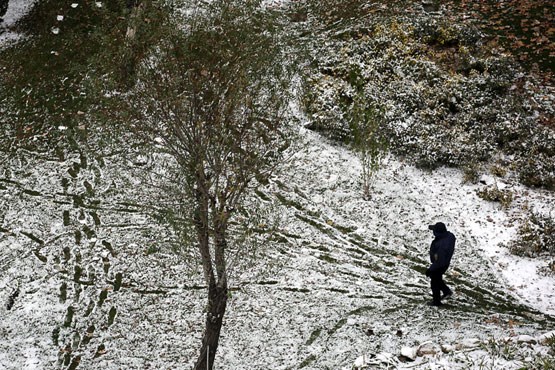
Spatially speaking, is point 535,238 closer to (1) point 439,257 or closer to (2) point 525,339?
(1) point 439,257

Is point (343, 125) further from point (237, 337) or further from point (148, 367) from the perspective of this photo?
point (148, 367)

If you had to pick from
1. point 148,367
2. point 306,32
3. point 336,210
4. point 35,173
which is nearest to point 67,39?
point 35,173

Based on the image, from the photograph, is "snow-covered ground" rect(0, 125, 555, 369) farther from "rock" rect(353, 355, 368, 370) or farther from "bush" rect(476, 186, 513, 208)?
"bush" rect(476, 186, 513, 208)

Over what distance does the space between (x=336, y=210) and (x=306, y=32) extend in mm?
7946

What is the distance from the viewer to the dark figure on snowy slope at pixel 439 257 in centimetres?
940

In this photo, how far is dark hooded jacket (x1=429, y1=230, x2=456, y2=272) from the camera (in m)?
9.38

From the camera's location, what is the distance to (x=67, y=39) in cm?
1870

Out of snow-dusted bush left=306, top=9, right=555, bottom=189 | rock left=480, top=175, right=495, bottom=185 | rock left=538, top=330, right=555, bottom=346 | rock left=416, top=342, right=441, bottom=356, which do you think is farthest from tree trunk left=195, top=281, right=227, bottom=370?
rock left=480, top=175, right=495, bottom=185

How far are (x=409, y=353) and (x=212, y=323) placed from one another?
10.2 ft

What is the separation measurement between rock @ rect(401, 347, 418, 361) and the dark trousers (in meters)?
1.49

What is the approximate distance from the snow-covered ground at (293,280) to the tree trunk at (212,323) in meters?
0.70

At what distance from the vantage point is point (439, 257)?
9.41m

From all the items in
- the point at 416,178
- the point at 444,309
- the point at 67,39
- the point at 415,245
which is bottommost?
the point at 444,309

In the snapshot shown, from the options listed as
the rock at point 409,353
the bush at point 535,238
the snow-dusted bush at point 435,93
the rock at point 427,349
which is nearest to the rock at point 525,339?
the rock at point 427,349
